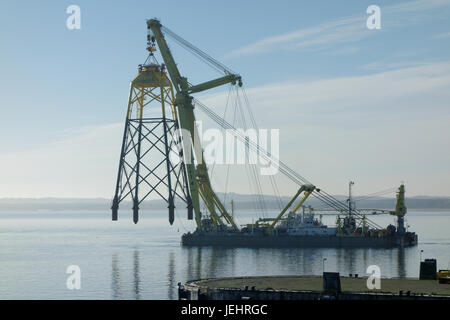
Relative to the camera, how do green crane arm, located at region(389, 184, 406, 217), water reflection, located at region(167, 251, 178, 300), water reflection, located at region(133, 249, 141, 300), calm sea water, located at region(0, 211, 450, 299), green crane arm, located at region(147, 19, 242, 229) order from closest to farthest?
1. water reflection, located at region(167, 251, 178, 300)
2. water reflection, located at region(133, 249, 141, 300)
3. calm sea water, located at region(0, 211, 450, 299)
4. green crane arm, located at region(147, 19, 242, 229)
5. green crane arm, located at region(389, 184, 406, 217)

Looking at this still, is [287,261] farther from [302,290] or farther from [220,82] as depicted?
[302,290]

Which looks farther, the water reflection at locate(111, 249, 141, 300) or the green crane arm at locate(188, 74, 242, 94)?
the green crane arm at locate(188, 74, 242, 94)

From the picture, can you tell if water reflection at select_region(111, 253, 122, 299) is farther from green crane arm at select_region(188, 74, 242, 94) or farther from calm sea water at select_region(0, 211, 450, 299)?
green crane arm at select_region(188, 74, 242, 94)

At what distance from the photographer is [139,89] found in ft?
419

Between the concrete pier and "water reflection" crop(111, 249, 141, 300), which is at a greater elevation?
the concrete pier

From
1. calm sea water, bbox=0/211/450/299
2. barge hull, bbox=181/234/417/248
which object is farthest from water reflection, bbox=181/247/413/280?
barge hull, bbox=181/234/417/248

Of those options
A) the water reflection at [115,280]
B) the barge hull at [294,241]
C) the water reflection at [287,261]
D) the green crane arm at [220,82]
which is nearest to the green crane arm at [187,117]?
the green crane arm at [220,82]

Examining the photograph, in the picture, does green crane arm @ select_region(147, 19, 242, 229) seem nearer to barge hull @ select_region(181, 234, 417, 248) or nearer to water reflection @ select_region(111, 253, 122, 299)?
barge hull @ select_region(181, 234, 417, 248)

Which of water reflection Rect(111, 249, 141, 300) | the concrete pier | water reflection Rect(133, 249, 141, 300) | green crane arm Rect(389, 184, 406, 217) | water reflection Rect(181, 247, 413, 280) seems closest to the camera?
the concrete pier

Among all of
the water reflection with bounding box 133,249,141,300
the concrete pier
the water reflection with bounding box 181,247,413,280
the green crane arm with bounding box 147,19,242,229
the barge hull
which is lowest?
the water reflection with bounding box 133,249,141,300

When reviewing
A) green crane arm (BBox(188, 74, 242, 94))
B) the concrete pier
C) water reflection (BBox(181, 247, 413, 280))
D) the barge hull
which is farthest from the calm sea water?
green crane arm (BBox(188, 74, 242, 94))

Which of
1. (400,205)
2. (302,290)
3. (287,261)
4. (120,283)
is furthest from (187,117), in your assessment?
(302,290)
